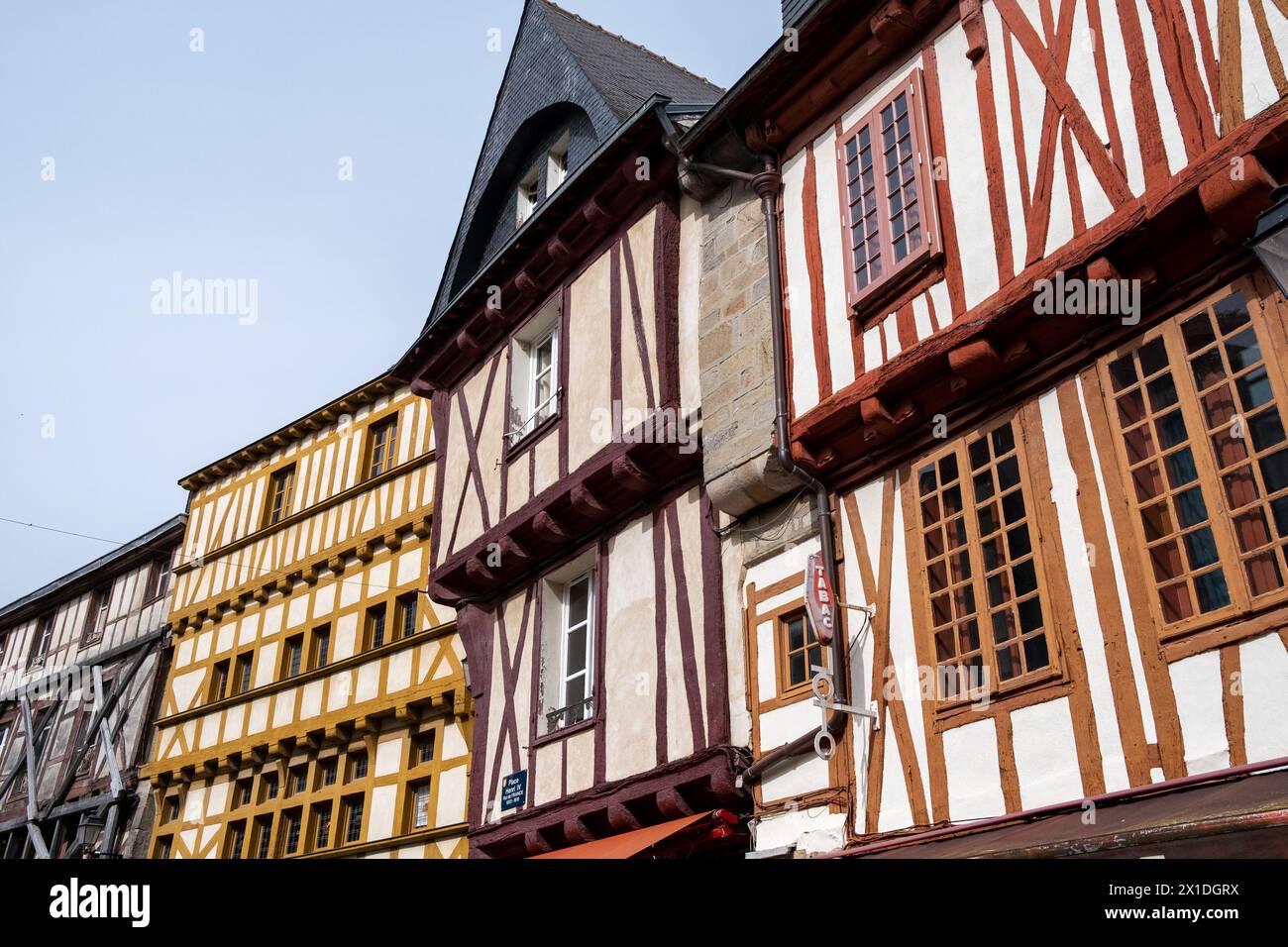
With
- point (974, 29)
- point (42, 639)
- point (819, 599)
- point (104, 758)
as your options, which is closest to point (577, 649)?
point (819, 599)

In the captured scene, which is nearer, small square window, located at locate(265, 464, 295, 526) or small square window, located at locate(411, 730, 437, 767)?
small square window, located at locate(411, 730, 437, 767)

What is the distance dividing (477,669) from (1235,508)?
25.0 feet

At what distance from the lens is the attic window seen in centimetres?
1356

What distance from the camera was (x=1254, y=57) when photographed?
5.84 metres

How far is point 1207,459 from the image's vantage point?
5.70 meters

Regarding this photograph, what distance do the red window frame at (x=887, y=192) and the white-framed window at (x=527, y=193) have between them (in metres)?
5.49

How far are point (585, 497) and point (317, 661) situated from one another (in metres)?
7.14

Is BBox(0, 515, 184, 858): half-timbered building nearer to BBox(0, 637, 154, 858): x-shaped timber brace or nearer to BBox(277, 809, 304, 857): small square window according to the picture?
BBox(0, 637, 154, 858): x-shaped timber brace

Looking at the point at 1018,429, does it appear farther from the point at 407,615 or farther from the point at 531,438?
the point at 407,615

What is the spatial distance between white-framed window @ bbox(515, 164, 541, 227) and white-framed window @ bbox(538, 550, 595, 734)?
4510mm

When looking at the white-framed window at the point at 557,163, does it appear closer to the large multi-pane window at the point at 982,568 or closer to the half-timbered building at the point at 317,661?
the half-timbered building at the point at 317,661

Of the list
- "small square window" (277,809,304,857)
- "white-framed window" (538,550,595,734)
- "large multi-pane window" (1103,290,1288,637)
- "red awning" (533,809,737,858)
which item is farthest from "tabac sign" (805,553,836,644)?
"small square window" (277,809,304,857)

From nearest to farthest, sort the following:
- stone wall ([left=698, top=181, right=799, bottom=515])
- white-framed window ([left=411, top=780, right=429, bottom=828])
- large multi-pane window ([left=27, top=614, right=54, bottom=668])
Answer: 1. stone wall ([left=698, top=181, right=799, bottom=515])
2. white-framed window ([left=411, top=780, right=429, bottom=828])
3. large multi-pane window ([left=27, top=614, right=54, bottom=668])
